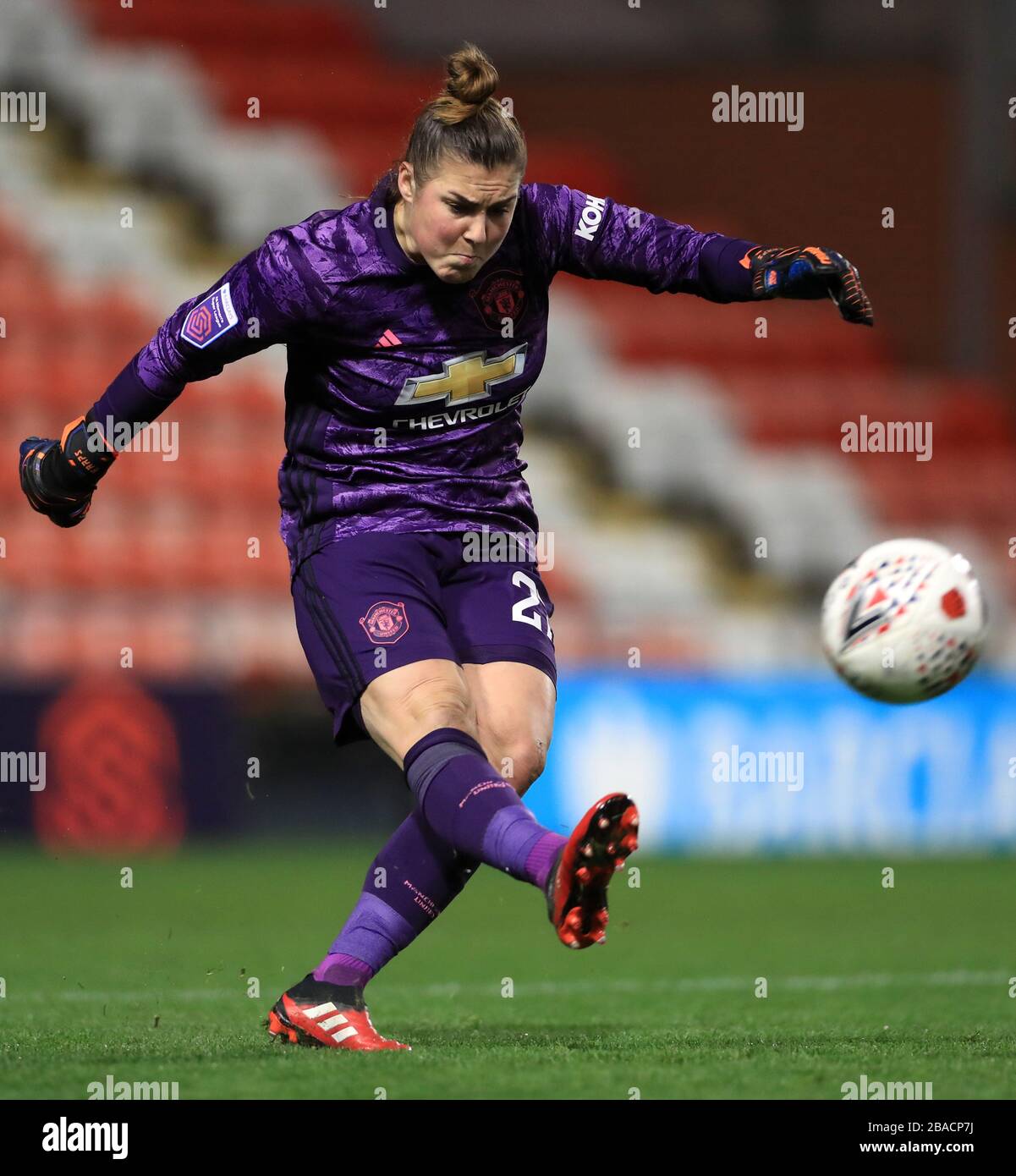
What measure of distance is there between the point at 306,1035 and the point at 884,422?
10.1 m

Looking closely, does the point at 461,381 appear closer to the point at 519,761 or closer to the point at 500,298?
the point at 500,298

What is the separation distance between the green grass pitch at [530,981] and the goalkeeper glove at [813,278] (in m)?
1.48

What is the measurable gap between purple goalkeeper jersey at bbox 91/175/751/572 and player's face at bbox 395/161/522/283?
0.33 feet

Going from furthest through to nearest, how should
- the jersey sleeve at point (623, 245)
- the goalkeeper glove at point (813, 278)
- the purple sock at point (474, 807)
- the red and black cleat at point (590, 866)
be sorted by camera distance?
the jersey sleeve at point (623, 245) < the goalkeeper glove at point (813, 278) < the purple sock at point (474, 807) < the red and black cleat at point (590, 866)

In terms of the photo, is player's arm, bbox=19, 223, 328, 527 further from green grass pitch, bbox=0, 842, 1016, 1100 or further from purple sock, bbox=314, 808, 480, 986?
green grass pitch, bbox=0, 842, 1016, 1100

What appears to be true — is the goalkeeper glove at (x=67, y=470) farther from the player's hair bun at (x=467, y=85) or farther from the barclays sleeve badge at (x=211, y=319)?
the player's hair bun at (x=467, y=85)

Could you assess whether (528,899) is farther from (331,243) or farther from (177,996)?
(331,243)

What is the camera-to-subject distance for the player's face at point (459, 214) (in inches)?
147

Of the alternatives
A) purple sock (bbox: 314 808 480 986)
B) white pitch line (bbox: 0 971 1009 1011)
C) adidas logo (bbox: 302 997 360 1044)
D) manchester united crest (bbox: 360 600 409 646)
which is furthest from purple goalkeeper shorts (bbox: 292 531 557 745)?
white pitch line (bbox: 0 971 1009 1011)

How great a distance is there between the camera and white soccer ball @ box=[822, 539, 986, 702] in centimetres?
410

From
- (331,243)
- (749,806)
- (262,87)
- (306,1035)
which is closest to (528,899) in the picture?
(749,806)

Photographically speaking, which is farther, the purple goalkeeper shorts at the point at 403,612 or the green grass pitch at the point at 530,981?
the purple goalkeeper shorts at the point at 403,612

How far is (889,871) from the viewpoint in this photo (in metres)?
9.03

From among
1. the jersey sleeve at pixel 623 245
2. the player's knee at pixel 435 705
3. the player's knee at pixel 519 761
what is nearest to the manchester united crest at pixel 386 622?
the player's knee at pixel 435 705
